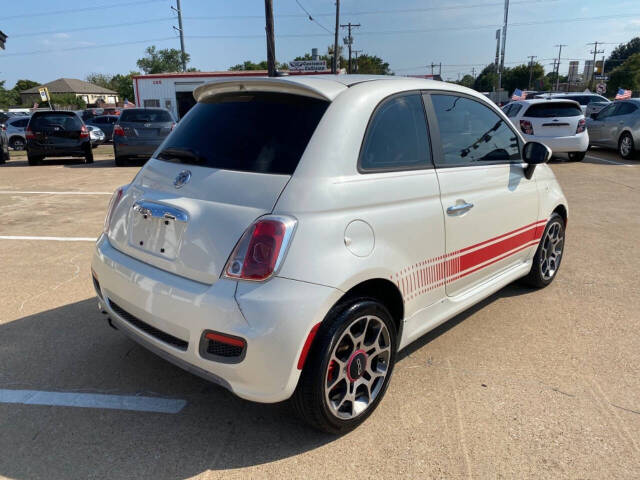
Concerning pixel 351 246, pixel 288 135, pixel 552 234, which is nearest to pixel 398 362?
pixel 351 246

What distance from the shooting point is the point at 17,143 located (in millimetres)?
21016

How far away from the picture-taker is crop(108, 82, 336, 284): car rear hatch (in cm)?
231

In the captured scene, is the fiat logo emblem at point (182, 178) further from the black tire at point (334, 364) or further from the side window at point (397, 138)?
the black tire at point (334, 364)

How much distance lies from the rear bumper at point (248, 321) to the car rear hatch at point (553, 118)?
11906 mm

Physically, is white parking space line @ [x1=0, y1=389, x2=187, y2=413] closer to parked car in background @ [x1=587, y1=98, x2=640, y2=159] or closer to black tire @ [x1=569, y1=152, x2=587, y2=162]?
black tire @ [x1=569, y1=152, x2=587, y2=162]

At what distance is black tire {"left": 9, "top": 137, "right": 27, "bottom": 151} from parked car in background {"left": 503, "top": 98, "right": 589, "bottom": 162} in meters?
19.3

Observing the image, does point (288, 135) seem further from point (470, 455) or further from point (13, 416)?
point (13, 416)

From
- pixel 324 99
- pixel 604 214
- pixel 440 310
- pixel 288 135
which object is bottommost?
pixel 604 214

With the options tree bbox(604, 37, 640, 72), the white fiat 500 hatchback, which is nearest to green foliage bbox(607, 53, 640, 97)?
tree bbox(604, 37, 640, 72)

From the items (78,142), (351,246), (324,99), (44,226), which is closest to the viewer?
(351,246)

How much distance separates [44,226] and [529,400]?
623 centimetres

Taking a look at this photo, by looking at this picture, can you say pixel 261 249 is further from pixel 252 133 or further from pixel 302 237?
pixel 252 133

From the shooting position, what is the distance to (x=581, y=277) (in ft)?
15.9

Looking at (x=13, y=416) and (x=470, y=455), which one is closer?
(x=470, y=455)
